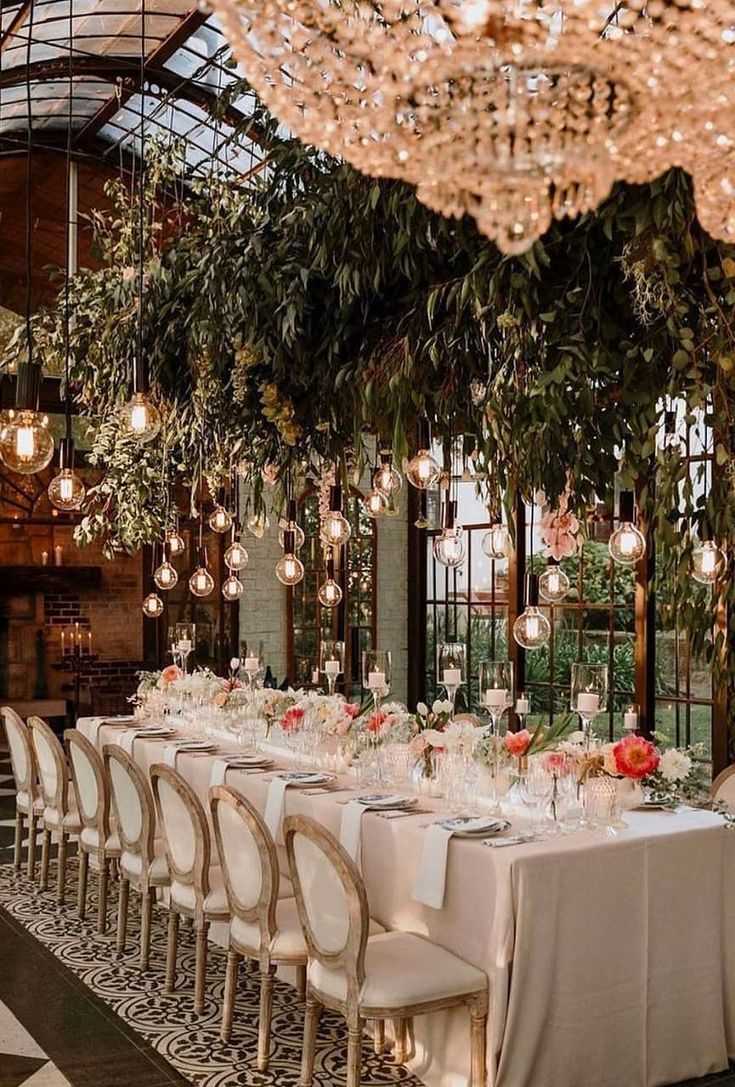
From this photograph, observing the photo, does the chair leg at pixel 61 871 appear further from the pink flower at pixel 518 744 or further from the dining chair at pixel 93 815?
the pink flower at pixel 518 744

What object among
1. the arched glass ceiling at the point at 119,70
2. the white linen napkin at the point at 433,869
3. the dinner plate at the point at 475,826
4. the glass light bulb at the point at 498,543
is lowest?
the white linen napkin at the point at 433,869

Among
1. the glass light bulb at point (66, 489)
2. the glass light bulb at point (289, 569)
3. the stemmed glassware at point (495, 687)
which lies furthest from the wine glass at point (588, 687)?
the glass light bulb at point (289, 569)

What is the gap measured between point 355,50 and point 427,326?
2616 mm

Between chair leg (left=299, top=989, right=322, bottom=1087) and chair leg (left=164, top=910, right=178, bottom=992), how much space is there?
120cm

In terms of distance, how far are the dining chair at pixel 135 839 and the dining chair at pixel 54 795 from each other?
82 centimetres

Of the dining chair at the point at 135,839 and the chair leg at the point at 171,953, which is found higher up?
the dining chair at the point at 135,839

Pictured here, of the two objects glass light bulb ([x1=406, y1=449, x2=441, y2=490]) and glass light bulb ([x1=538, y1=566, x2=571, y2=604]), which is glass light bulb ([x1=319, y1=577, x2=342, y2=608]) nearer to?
glass light bulb ([x1=406, y1=449, x2=441, y2=490])

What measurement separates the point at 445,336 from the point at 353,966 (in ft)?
7.20

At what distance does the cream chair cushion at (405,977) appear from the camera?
3.62m

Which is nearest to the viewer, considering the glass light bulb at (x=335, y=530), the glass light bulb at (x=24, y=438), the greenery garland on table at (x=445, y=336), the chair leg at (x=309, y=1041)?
the greenery garland on table at (x=445, y=336)

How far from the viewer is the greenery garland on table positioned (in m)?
3.34

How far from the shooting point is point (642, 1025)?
13.2 ft

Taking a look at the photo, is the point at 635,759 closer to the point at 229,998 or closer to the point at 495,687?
the point at 495,687

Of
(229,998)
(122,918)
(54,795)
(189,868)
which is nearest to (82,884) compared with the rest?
(54,795)
